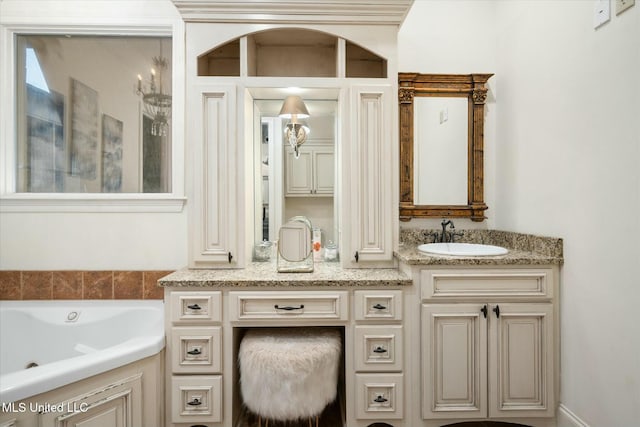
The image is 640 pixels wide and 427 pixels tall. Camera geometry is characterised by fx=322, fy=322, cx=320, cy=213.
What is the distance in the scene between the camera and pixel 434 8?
7.45 ft

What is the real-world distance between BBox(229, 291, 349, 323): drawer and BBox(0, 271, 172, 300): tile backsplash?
0.76 m

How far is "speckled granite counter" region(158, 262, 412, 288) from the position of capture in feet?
5.35

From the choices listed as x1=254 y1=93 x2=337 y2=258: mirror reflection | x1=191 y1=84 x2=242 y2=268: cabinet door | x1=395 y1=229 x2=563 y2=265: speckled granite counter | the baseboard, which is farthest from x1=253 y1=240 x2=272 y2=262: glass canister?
the baseboard

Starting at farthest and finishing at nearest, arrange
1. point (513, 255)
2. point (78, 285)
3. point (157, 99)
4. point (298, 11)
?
point (157, 99)
point (78, 285)
point (298, 11)
point (513, 255)

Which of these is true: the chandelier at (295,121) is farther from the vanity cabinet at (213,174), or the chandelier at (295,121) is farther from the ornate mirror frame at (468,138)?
the ornate mirror frame at (468,138)

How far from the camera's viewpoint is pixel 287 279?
1.65m

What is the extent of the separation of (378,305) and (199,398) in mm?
1021

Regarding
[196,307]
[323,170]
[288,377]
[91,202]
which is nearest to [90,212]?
[91,202]

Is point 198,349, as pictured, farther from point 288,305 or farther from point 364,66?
point 364,66

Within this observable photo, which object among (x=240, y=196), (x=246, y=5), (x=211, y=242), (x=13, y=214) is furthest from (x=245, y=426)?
(x=246, y=5)

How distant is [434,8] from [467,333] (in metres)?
2.15

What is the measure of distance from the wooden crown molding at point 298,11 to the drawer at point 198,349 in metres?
1.73

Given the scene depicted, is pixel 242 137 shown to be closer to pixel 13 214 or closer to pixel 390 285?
pixel 390 285

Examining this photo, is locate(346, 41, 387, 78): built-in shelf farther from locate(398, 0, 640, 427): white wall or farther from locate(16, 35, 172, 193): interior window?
locate(16, 35, 172, 193): interior window
